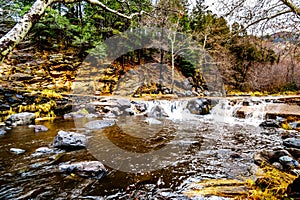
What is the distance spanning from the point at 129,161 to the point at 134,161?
0.11m

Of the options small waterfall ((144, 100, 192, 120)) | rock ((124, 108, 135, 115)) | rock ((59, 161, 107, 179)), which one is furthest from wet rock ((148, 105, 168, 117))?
rock ((59, 161, 107, 179))

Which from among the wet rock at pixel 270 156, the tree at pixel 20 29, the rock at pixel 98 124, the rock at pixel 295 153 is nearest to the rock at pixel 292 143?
the rock at pixel 295 153

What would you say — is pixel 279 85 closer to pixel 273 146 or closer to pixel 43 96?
pixel 273 146

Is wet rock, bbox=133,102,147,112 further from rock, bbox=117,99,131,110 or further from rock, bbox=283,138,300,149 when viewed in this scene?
rock, bbox=283,138,300,149

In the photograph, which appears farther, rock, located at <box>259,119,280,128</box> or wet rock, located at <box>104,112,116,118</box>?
wet rock, located at <box>104,112,116,118</box>

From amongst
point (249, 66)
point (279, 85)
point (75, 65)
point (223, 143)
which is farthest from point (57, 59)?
point (279, 85)

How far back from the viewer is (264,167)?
3.52 metres

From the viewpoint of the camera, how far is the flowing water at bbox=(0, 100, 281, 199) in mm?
2869

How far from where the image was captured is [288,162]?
348cm

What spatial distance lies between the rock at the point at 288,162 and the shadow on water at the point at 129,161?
53cm

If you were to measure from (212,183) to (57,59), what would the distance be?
14.3 meters

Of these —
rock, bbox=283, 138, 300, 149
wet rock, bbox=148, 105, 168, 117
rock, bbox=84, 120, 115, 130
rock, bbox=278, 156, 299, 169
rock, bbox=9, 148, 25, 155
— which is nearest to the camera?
rock, bbox=278, 156, 299, 169

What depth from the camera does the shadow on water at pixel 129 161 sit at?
9.33ft

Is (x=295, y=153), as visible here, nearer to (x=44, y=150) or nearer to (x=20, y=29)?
(x=20, y=29)
